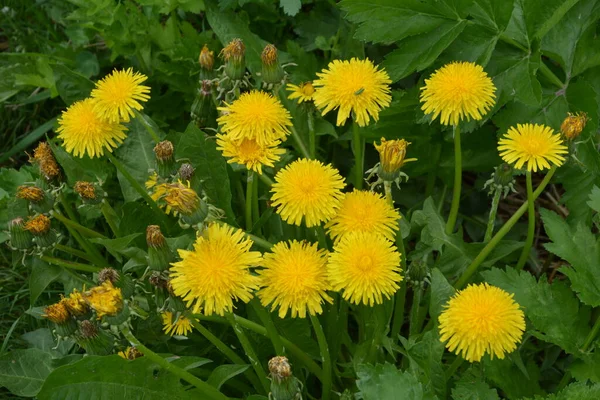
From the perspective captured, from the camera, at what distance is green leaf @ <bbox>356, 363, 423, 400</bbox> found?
1.51 metres

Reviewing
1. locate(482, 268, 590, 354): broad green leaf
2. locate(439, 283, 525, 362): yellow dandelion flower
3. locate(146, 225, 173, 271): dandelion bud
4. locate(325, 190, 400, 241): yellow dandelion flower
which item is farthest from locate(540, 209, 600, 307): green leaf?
locate(146, 225, 173, 271): dandelion bud

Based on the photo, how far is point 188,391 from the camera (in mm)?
1751

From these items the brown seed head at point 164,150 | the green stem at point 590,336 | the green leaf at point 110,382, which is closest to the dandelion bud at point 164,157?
the brown seed head at point 164,150

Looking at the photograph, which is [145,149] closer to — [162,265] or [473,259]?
[162,265]

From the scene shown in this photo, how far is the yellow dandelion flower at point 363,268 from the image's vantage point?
154 cm

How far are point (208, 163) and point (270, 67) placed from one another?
365 mm

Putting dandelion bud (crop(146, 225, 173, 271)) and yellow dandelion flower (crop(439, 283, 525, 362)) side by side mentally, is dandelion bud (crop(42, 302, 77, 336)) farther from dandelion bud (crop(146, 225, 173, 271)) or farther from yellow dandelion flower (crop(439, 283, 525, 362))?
yellow dandelion flower (crop(439, 283, 525, 362))

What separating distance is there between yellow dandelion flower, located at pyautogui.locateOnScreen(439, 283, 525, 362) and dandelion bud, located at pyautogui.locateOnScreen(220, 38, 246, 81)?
779 millimetres

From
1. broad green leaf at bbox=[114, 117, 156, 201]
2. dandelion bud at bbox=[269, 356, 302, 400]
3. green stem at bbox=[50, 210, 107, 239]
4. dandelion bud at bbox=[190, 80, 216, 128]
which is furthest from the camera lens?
broad green leaf at bbox=[114, 117, 156, 201]

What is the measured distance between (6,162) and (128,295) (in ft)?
4.63

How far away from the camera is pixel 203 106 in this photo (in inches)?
83.0

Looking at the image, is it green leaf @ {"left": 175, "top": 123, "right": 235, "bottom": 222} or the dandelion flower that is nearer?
the dandelion flower

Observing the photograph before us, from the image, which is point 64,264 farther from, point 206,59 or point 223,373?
point 206,59

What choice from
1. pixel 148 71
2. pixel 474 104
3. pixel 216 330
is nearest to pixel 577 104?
pixel 474 104
